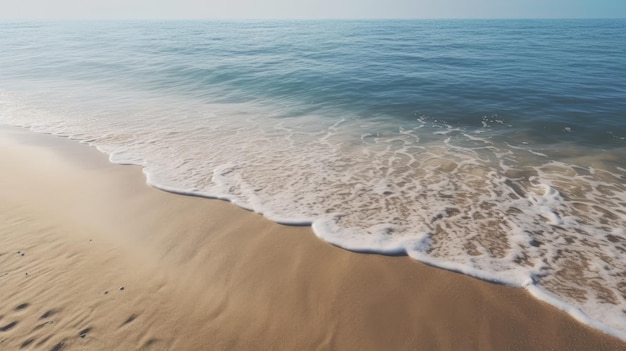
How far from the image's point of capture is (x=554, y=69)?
17562mm

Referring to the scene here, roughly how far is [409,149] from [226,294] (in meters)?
6.03

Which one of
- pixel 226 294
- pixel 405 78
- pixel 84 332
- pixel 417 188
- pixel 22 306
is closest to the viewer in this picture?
pixel 84 332

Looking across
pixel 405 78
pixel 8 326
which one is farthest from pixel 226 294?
pixel 405 78

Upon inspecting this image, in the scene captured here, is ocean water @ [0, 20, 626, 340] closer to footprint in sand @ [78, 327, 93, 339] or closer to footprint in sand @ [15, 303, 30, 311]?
footprint in sand @ [78, 327, 93, 339]

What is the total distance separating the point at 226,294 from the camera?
3729mm

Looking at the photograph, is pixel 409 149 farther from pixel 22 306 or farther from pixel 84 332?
pixel 22 306

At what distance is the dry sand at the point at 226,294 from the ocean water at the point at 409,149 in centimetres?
41

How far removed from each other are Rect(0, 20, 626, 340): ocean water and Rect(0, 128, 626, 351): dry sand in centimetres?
41

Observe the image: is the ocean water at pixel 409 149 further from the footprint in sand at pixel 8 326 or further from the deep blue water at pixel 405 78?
the footprint in sand at pixel 8 326

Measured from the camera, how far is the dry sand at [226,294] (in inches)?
124

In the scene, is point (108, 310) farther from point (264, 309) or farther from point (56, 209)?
point (56, 209)

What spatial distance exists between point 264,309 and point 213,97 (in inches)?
511

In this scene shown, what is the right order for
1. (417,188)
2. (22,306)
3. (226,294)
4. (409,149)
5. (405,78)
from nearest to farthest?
(22,306)
(226,294)
(417,188)
(409,149)
(405,78)

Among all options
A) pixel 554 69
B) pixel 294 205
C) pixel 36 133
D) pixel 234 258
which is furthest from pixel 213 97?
pixel 554 69
